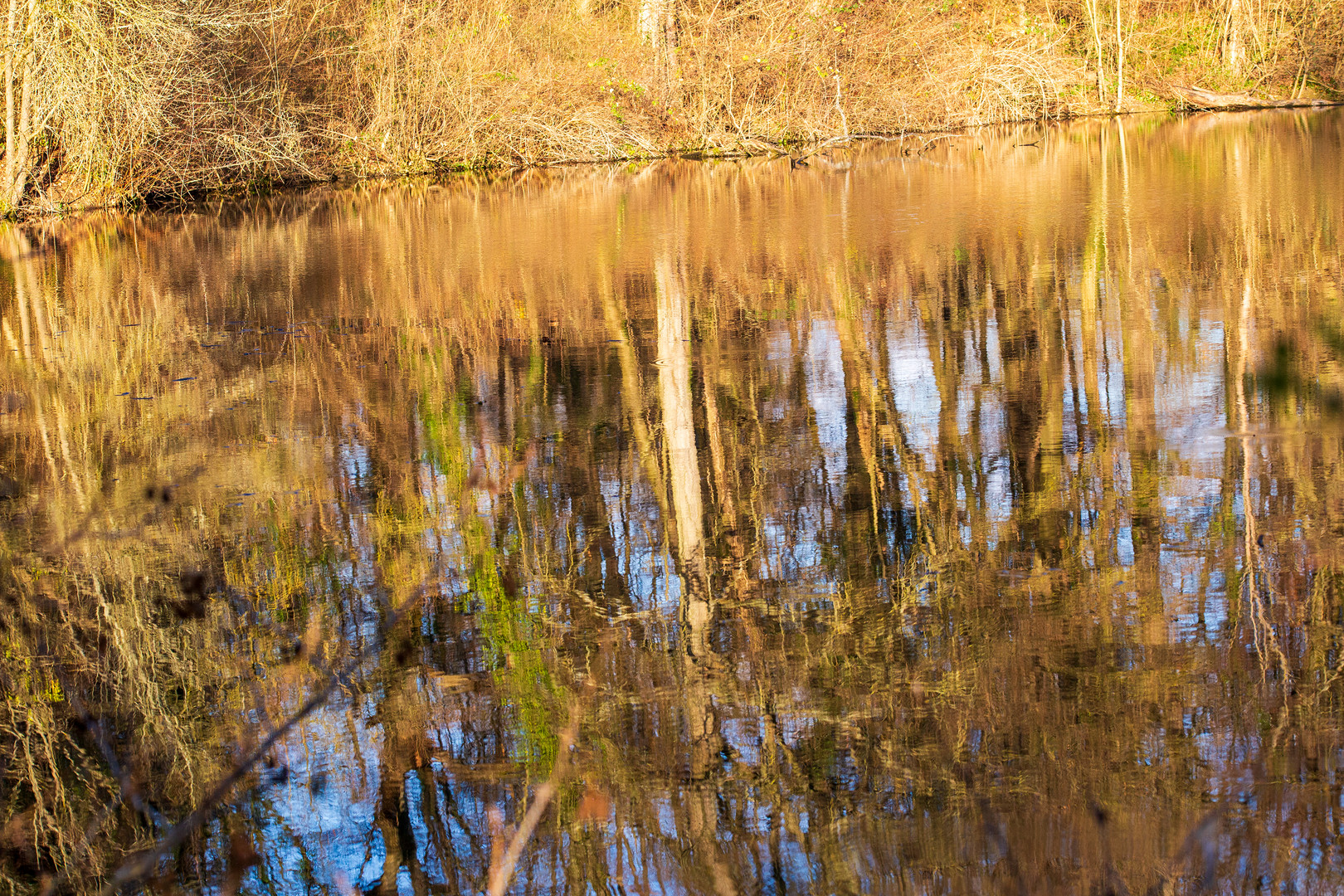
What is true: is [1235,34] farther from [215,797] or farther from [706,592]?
[215,797]

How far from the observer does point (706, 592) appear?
3.90 meters

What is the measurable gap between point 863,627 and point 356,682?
1.30 metres

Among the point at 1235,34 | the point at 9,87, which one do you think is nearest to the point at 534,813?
the point at 9,87

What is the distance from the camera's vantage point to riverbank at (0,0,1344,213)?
18.5m

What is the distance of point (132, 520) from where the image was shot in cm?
498

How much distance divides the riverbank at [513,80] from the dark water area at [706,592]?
11.2 meters

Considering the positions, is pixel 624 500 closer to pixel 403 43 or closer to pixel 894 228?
pixel 894 228

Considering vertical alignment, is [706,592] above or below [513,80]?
below

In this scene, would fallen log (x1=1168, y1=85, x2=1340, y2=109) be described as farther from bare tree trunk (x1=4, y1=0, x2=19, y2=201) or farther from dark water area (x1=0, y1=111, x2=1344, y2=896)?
bare tree trunk (x1=4, y1=0, x2=19, y2=201)

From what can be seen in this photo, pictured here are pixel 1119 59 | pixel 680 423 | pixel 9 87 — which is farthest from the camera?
pixel 1119 59

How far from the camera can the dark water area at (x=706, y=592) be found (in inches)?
107

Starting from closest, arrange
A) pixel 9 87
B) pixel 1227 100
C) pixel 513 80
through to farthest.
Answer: pixel 9 87 → pixel 513 80 → pixel 1227 100

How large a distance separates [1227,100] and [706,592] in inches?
1025

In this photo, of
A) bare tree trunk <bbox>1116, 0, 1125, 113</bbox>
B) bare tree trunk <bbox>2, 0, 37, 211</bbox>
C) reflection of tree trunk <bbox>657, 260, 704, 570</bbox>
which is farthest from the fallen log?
reflection of tree trunk <bbox>657, 260, 704, 570</bbox>
